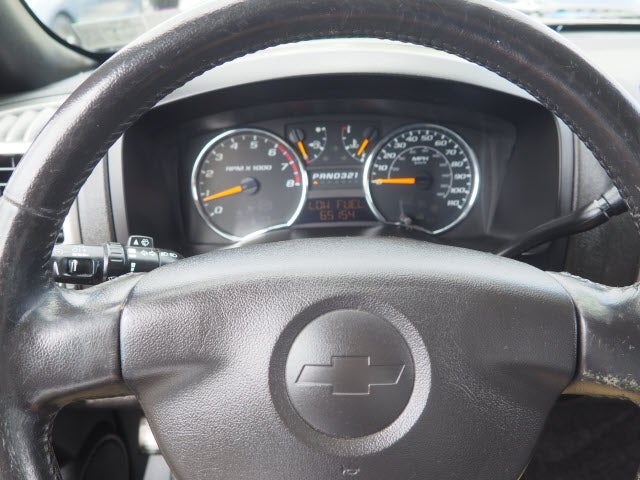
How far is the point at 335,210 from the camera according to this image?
6.00 feet

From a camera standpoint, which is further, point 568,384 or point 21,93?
point 21,93

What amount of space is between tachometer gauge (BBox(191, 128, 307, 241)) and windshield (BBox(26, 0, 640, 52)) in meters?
0.42

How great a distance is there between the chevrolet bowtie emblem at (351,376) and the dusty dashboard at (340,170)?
37.0 inches

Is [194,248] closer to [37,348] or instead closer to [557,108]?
[37,348]

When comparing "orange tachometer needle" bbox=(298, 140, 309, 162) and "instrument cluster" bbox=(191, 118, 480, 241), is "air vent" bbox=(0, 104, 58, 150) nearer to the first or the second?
"instrument cluster" bbox=(191, 118, 480, 241)

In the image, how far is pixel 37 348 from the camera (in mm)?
721

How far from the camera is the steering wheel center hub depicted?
2.38 feet

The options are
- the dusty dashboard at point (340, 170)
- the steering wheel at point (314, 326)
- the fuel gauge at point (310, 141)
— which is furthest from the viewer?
the fuel gauge at point (310, 141)

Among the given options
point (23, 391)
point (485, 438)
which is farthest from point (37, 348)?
point (485, 438)

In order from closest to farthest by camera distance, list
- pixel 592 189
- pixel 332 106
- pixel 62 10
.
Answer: pixel 592 189, pixel 332 106, pixel 62 10

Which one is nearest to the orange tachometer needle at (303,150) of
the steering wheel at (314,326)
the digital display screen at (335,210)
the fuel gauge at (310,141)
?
the fuel gauge at (310,141)

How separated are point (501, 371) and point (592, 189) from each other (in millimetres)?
869

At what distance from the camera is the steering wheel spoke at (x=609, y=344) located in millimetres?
736

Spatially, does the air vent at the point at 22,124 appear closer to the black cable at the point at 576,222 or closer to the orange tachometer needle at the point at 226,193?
the orange tachometer needle at the point at 226,193
